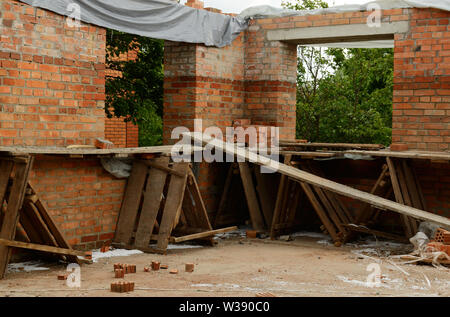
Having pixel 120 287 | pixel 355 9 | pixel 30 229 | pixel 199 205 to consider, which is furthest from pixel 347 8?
pixel 120 287

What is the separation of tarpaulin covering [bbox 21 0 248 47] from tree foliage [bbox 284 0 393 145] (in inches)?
232

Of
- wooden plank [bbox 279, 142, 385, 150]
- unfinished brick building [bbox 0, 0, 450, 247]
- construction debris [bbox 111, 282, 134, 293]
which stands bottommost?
construction debris [bbox 111, 282, 134, 293]

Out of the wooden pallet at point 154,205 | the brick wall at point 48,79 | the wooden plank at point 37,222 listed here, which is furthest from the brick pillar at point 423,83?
the wooden plank at point 37,222

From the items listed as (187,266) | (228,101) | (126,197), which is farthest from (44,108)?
(228,101)

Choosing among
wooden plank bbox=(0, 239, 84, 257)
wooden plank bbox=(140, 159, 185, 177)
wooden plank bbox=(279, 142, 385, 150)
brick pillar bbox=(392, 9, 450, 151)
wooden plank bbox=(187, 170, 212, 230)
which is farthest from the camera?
wooden plank bbox=(279, 142, 385, 150)

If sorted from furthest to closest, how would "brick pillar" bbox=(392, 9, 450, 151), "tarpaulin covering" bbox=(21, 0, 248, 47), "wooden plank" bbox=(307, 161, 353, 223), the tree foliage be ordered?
the tree foliage → "wooden plank" bbox=(307, 161, 353, 223) → "brick pillar" bbox=(392, 9, 450, 151) → "tarpaulin covering" bbox=(21, 0, 248, 47)

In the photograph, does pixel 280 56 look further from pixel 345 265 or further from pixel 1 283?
pixel 1 283

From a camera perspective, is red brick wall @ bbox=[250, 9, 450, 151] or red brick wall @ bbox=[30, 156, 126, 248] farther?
red brick wall @ bbox=[250, 9, 450, 151]

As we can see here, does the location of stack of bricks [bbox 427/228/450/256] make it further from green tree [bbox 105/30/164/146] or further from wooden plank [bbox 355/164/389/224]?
green tree [bbox 105/30/164/146]

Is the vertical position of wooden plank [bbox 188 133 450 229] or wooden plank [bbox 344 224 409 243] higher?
wooden plank [bbox 188 133 450 229]

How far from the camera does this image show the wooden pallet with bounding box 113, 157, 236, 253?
24.5 feet

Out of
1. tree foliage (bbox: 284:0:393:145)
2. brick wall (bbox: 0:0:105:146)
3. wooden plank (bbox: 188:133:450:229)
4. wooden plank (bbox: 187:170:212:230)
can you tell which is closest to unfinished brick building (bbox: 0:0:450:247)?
brick wall (bbox: 0:0:105:146)

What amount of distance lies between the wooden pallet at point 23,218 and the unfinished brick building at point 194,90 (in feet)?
1.55

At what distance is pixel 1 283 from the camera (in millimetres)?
5648
